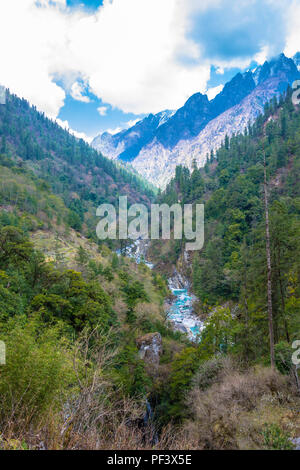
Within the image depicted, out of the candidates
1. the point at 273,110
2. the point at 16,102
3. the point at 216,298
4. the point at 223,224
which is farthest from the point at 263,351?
the point at 16,102

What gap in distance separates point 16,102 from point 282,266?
23457 centimetres

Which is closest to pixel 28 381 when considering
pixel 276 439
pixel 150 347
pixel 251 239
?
pixel 276 439

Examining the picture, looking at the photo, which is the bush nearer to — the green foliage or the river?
the green foliage

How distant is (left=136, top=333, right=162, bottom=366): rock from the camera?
27.9m

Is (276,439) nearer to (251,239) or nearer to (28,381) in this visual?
(28,381)

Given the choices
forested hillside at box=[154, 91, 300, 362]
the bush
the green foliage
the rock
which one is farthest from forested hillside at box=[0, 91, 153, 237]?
the green foliage

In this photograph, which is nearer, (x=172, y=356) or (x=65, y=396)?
(x=65, y=396)

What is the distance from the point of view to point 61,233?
68188 millimetres

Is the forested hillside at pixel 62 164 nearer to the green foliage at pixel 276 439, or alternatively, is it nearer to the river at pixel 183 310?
the river at pixel 183 310

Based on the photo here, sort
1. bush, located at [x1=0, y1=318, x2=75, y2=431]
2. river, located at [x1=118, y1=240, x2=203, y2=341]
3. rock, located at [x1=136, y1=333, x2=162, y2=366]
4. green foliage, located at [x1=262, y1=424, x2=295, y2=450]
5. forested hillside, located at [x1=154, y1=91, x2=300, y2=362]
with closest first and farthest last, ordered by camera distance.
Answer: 1. green foliage, located at [x1=262, y1=424, x2=295, y2=450]
2. bush, located at [x1=0, y1=318, x2=75, y2=431]
3. forested hillside, located at [x1=154, y1=91, x2=300, y2=362]
4. rock, located at [x1=136, y1=333, x2=162, y2=366]
5. river, located at [x1=118, y1=240, x2=203, y2=341]

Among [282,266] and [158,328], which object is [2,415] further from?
[158,328]

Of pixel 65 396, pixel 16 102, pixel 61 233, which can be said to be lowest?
pixel 65 396
